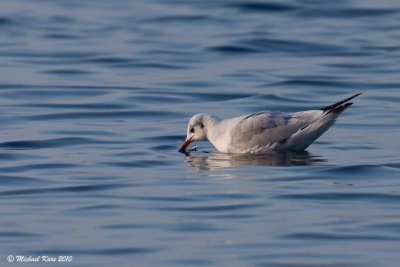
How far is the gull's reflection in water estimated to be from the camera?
1407cm

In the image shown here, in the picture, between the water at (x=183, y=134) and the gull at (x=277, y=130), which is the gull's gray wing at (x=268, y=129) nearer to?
the gull at (x=277, y=130)

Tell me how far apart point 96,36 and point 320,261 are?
1771cm

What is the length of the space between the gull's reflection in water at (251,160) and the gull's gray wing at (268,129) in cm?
15

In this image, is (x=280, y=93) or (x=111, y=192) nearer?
(x=111, y=192)

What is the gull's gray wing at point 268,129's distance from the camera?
1453cm

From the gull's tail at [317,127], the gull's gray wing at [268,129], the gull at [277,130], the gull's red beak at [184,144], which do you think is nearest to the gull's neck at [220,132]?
the gull at [277,130]

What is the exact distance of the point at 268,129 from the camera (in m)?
14.5

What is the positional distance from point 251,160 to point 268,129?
424mm

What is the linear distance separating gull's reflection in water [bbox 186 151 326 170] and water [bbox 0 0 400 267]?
0.03 meters

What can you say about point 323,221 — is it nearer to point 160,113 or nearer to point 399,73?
point 160,113

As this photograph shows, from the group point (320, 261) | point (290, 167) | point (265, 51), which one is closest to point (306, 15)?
point (265, 51)

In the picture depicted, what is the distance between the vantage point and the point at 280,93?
65.3 ft

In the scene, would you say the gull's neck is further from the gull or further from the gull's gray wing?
the gull's gray wing

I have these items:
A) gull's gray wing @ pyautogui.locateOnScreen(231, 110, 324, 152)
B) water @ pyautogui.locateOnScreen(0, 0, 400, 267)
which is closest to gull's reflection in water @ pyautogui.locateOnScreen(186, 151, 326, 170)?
water @ pyautogui.locateOnScreen(0, 0, 400, 267)
